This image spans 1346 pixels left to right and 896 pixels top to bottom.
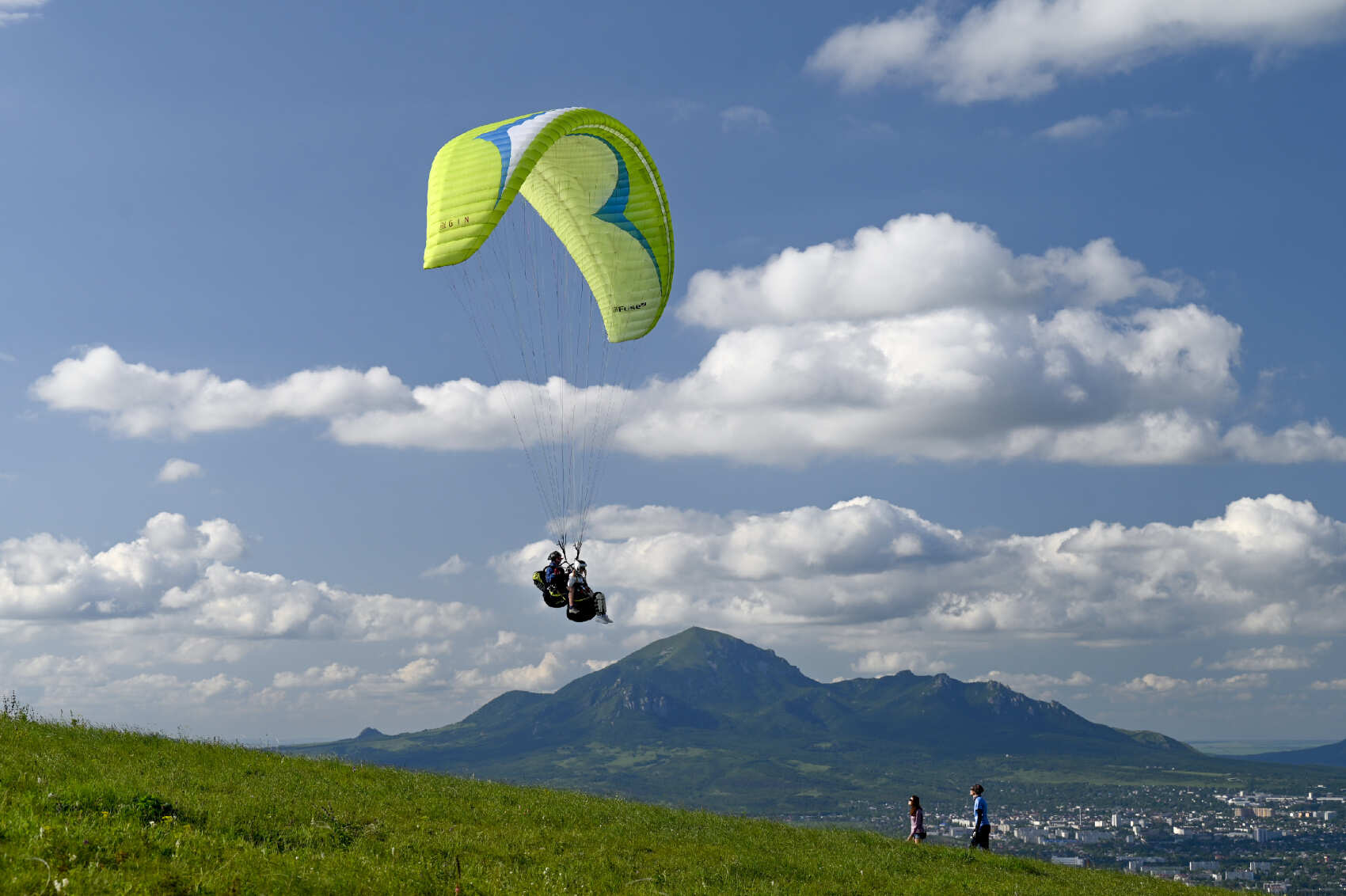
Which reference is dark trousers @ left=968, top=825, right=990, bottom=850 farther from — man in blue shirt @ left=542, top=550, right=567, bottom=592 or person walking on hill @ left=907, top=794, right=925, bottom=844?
man in blue shirt @ left=542, top=550, right=567, bottom=592

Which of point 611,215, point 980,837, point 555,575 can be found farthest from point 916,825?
point 611,215

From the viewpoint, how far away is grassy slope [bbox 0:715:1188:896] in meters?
14.3

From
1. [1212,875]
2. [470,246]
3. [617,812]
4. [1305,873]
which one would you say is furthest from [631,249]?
[1305,873]

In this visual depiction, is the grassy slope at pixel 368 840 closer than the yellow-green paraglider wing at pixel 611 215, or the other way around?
the grassy slope at pixel 368 840

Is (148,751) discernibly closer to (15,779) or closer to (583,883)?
(15,779)

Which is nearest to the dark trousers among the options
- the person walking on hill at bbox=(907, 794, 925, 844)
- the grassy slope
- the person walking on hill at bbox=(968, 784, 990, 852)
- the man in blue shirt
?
the person walking on hill at bbox=(968, 784, 990, 852)

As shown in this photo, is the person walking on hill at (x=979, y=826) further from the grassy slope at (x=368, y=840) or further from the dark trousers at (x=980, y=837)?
the grassy slope at (x=368, y=840)

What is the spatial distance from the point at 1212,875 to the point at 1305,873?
2049 centimetres

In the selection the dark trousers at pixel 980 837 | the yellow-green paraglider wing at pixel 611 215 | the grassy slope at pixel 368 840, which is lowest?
the dark trousers at pixel 980 837

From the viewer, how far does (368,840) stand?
61.0ft

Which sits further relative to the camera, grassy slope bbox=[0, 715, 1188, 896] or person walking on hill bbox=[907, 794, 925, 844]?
person walking on hill bbox=[907, 794, 925, 844]

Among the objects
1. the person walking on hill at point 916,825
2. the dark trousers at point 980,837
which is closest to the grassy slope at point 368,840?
the person walking on hill at point 916,825

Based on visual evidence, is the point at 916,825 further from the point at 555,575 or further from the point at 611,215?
the point at 611,215

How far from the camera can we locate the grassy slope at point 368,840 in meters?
14.3
